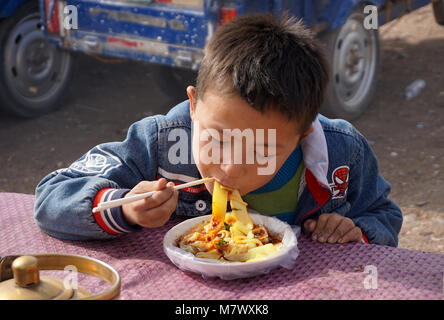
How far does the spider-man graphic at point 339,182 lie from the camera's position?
79.5 inches

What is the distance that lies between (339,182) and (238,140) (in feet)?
1.84

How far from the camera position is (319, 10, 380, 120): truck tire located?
193 inches

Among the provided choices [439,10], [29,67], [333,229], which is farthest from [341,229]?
[439,10]

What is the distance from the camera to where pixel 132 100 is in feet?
19.1

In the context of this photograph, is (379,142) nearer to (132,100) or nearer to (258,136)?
(132,100)

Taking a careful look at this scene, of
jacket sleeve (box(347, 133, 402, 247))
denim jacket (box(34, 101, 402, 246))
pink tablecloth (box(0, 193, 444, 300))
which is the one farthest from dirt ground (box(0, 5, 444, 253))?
pink tablecloth (box(0, 193, 444, 300))

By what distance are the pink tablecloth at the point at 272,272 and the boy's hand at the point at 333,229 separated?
3 cm

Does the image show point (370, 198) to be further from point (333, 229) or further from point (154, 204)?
point (154, 204)

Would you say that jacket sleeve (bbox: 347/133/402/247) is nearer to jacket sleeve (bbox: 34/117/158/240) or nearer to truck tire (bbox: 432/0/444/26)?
jacket sleeve (bbox: 34/117/158/240)

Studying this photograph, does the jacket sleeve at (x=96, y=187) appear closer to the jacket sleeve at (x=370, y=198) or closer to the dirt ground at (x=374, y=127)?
the jacket sleeve at (x=370, y=198)

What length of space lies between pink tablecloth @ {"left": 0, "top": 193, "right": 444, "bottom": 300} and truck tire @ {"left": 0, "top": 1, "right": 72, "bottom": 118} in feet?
11.2

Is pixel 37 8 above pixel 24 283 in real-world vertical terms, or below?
above
